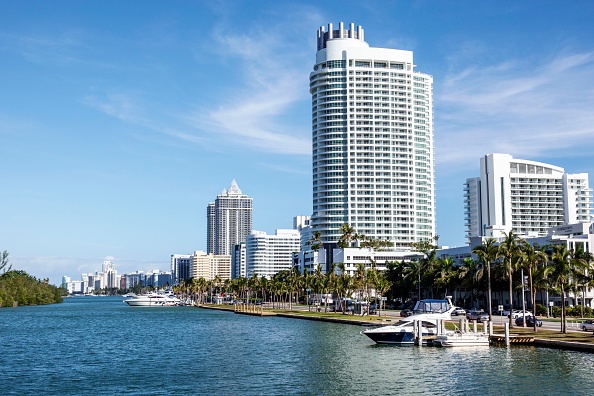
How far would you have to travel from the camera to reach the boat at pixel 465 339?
92.0 meters

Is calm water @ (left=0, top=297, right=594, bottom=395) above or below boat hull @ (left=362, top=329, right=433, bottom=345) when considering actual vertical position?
below

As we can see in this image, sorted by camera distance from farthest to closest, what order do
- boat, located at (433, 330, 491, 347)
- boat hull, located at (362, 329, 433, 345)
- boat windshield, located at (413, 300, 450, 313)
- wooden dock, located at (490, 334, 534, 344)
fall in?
boat windshield, located at (413, 300, 450, 313) < boat hull, located at (362, 329, 433, 345) < boat, located at (433, 330, 491, 347) < wooden dock, located at (490, 334, 534, 344)

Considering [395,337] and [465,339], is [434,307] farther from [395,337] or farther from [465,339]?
[465,339]

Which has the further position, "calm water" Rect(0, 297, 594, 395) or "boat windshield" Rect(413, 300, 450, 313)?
"boat windshield" Rect(413, 300, 450, 313)

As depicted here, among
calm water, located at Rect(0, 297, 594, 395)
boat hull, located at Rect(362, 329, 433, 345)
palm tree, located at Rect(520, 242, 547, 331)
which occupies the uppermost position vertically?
palm tree, located at Rect(520, 242, 547, 331)

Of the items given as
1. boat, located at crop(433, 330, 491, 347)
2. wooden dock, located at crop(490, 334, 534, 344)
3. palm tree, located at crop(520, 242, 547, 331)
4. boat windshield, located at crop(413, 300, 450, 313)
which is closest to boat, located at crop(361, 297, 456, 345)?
boat windshield, located at crop(413, 300, 450, 313)

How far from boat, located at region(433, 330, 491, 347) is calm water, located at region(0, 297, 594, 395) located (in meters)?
2.54

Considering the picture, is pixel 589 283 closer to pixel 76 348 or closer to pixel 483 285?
pixel 483 285

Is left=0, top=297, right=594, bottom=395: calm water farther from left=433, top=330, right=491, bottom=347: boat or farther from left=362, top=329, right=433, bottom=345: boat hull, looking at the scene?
left=433, top=330, right=491, bottom=347: boat

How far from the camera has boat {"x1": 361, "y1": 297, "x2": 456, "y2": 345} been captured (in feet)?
319

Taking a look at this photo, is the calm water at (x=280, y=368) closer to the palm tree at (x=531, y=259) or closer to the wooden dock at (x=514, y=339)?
the wooden dock at (x=514, y=339)

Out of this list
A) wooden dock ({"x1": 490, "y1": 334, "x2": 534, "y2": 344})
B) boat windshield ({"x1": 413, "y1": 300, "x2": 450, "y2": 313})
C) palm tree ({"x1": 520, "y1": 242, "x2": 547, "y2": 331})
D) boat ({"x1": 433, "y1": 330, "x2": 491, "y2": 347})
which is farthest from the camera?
palm tree ({"x1": 520, "y1": 242, "x2": 547, "y2": 331})

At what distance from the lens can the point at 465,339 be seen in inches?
3639

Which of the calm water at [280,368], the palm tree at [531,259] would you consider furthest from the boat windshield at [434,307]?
the palm tree at [531,259]
